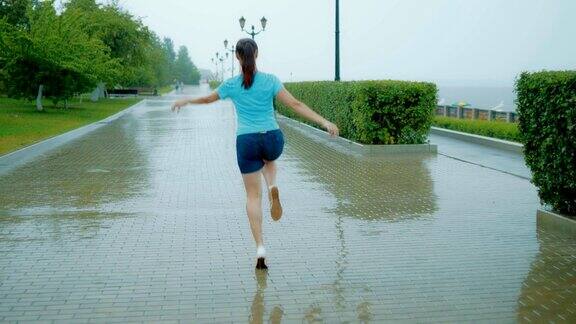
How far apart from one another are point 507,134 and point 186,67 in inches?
5923

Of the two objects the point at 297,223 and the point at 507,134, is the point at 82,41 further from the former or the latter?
the point at 297,223

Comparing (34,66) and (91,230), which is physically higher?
(34,66)

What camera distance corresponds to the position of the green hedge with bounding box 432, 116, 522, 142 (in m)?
17.5

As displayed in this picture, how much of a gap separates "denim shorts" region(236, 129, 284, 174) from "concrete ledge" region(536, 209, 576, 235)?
324 cm

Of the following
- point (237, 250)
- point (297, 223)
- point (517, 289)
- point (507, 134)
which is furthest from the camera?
point (507, 134)

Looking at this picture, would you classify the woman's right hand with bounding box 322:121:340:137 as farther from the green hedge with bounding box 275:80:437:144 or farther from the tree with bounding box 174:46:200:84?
the tree with bounding box 174:46:200:84

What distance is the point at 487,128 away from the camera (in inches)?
746

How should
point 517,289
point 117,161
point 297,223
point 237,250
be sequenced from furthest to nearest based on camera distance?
1. point 117,161
2. point 297,223
3. point 237,250
4. point 517,289

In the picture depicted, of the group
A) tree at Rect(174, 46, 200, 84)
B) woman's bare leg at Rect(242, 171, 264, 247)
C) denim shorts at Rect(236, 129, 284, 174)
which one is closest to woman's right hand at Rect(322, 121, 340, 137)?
denim shorts at Rect(236, 129, 284, 174)

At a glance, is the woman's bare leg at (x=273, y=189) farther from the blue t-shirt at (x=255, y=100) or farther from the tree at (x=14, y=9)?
the tree at (x=14, y=9)

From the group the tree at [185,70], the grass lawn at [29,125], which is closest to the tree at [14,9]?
the grass lawn at [29,125]

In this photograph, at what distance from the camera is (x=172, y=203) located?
8.81 metres

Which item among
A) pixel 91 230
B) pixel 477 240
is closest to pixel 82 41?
pixel 91 230

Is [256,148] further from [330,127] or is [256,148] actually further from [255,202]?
[330,127]
